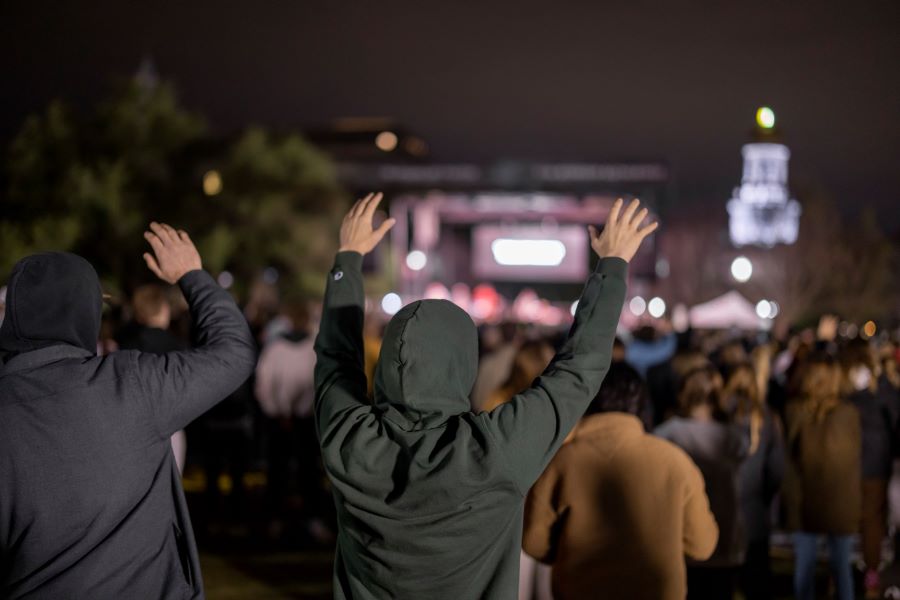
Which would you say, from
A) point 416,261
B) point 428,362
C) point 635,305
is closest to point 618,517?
point 428,362

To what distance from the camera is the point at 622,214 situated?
2.63 meters

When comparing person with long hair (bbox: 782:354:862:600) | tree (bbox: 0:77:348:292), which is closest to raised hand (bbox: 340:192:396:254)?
person with long hair (bbox: 782:354:862:600)

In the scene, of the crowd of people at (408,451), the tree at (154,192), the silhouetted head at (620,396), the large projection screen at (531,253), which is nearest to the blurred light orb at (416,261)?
the large projection screen at (531,253)

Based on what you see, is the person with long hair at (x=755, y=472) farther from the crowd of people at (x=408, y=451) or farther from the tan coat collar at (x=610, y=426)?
the tan coat collar at (x=610, y=426)

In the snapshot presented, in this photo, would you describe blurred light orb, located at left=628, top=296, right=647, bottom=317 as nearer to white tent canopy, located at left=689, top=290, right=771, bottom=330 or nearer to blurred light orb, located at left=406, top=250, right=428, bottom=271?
blurred light orb, located at left=406, top=250, right=428, bottom=271

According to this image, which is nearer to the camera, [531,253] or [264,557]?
[264,557]

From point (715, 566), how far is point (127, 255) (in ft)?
116

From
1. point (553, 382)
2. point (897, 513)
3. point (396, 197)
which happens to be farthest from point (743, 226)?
point (553, 382)

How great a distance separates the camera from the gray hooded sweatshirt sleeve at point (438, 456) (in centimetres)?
220

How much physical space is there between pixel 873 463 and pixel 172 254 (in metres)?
5.35

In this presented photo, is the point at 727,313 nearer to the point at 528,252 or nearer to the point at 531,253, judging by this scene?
the point at 531,253

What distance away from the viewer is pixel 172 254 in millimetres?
2730

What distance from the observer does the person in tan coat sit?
10.6 ft

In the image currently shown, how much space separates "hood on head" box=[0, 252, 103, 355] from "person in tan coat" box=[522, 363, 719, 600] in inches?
71.0
